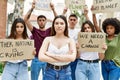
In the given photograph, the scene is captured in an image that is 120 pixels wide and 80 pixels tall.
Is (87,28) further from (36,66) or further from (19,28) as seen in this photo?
(36,66)

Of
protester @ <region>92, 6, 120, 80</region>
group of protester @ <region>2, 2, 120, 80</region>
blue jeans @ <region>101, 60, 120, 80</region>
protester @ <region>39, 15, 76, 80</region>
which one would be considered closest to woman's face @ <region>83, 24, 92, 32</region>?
group of protester @ <region>2, 2, 120, 80</region>

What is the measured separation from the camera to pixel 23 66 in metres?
4.22

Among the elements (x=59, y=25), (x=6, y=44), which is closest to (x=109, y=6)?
(x=59, y=25)

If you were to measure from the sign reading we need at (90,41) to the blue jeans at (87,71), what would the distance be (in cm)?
23

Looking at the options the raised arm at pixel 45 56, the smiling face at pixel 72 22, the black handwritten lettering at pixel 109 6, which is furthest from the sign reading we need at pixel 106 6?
the raised arm at pixel 45 56

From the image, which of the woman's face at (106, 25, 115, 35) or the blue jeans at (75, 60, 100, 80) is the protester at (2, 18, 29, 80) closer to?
the blue jeans at (75, 60, 100, 80)

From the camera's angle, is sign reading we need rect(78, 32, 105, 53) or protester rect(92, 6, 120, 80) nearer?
sign reading we need rect(78, 32, 105, 53)

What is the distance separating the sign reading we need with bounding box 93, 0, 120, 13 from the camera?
5020 millimetres

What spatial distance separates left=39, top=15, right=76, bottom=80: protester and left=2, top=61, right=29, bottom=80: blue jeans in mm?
466

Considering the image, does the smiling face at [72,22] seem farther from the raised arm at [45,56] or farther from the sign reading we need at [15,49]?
the raised arm at [45,56]

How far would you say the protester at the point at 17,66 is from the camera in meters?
4.13

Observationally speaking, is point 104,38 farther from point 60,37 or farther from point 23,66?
point 23,66

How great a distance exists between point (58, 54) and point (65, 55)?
94 millimetres

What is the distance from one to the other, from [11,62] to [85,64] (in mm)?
1104
